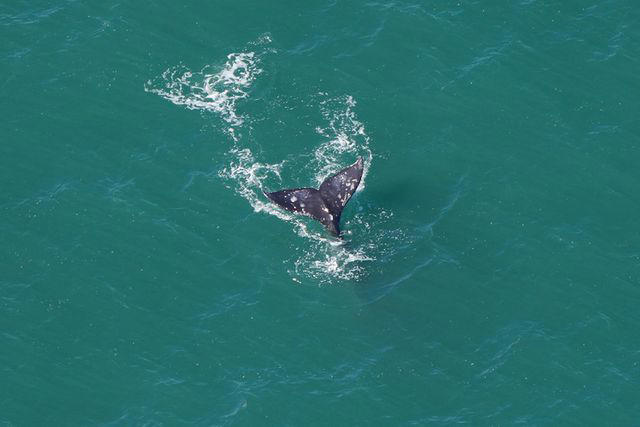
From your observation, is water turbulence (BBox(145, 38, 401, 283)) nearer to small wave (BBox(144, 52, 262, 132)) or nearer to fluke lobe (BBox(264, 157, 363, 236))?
small wave (BBox(144, 52, 262, 132))

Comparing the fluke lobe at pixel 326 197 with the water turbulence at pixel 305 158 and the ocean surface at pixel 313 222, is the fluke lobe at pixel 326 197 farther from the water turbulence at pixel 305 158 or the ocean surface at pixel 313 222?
the ocean surface at pixel 313 222

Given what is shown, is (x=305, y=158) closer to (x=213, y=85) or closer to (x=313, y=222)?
(x=313, y=222)

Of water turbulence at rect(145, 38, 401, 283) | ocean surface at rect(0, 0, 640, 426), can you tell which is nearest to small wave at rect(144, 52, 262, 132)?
water turbulence at rect(145, 38, 401, 283)

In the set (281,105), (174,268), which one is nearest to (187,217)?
(174,268)

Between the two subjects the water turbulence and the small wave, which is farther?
the small wave

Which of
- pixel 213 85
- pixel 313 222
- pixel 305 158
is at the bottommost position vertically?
pixel 313 222

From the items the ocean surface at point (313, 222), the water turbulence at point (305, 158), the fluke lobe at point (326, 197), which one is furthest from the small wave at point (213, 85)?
the fluke lobe at point (326, 197)

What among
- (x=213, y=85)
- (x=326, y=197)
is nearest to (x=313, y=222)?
(x=326, y=197)
